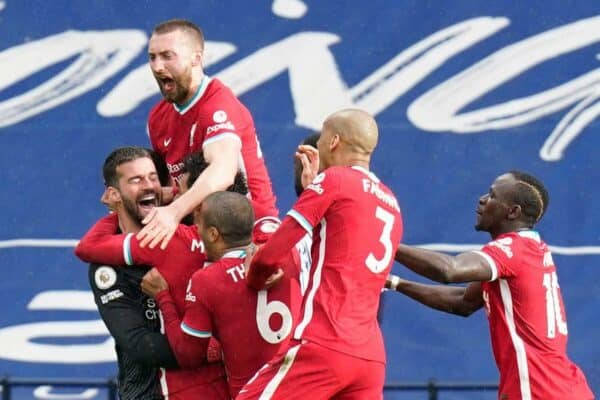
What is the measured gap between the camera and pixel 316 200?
19.7 feet

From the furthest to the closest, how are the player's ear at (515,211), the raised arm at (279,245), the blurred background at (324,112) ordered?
the blurred background at (324,112)
the player's ear at (515,211)
the raised arm at (279,245)

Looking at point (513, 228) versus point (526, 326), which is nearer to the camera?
point (526, 326)

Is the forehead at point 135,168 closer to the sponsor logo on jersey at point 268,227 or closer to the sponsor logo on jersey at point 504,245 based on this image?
the sponsor logo on jersey at point 268,227

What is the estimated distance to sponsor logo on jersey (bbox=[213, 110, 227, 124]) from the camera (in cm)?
686

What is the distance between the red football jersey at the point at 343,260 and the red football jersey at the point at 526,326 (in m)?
0.96

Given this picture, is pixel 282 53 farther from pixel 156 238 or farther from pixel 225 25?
pixel 156 238

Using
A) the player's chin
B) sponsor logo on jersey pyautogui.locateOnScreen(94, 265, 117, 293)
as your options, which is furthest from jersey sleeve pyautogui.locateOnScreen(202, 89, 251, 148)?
sponsor logo on jersey pyautogui.locateOnScreen(94, 265, 117, 293)

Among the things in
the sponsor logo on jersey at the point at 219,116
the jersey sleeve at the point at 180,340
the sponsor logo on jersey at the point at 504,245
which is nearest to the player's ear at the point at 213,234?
the jersey sleeve at the point at 180,340

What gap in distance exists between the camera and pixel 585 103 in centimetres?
979

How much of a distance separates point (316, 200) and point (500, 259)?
48.9 inches

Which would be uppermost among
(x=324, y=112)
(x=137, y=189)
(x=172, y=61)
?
(x=324, y=112)

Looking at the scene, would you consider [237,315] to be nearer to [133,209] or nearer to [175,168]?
[133,209]

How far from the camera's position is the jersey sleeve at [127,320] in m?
6.37

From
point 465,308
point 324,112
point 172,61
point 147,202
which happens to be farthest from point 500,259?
point 324,112
